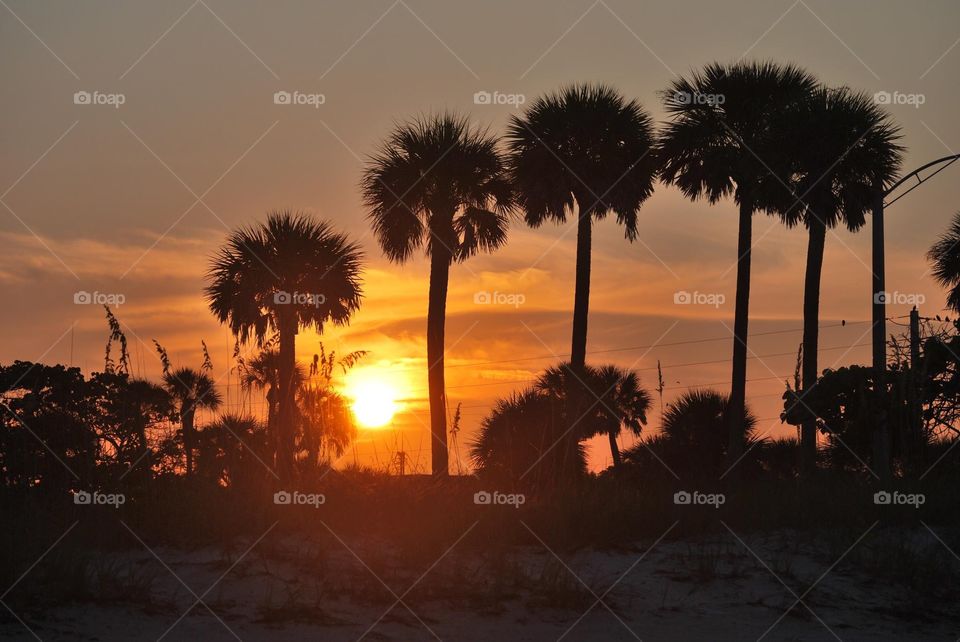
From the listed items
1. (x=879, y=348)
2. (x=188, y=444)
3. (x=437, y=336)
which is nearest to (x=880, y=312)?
(x=879, y=348)

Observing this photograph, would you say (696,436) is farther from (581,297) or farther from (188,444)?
(188,444)

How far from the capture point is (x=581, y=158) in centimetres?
3384

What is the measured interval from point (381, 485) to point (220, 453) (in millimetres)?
2431

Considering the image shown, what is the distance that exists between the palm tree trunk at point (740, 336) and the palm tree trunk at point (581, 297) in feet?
16.3

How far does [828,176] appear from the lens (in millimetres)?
31609

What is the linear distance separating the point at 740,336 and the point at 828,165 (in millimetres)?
6088

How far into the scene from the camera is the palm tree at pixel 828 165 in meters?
30.5

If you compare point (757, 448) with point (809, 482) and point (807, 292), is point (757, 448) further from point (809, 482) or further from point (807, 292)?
point (809, 482)

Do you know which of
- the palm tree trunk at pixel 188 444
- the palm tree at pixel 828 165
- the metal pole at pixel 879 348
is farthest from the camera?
the palm tree at pixel 828 165

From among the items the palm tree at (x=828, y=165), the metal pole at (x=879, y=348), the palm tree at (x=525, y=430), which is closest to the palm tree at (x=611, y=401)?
the palm tree at (x=525, y=430)

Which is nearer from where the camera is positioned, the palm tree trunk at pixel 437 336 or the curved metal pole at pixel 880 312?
the curved metal pole at pixel 880 312

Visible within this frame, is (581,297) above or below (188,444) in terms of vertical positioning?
above

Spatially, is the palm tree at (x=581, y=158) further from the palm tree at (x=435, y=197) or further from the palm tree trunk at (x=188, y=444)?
the palm tree trunk at (x=188, y=444)

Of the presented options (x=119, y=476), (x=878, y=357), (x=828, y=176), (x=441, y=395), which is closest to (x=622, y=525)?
(x=119, y=476)
